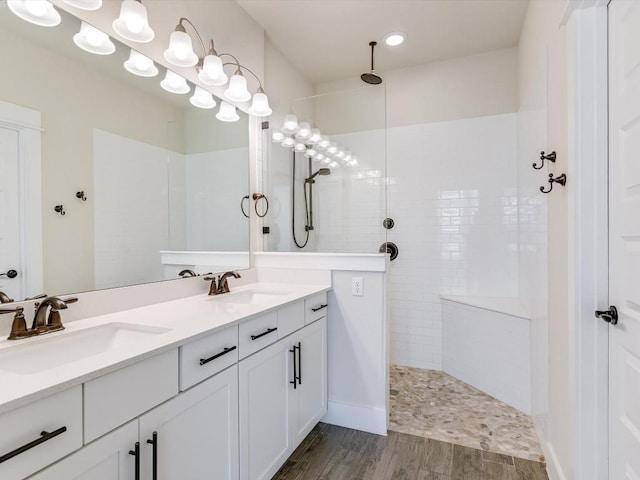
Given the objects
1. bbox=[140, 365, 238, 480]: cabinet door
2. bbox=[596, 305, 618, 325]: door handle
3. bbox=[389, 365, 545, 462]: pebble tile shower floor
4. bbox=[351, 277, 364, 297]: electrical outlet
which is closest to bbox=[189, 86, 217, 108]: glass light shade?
bbox=[351, 277, 364, 297]: electrical outlet

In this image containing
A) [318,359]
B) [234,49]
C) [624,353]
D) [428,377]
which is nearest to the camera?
[624,353]

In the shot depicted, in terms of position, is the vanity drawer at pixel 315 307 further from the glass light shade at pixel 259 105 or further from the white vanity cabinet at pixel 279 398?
the glass light shade at pixel 259 105

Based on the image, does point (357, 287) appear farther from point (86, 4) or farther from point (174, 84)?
point (86, 4)

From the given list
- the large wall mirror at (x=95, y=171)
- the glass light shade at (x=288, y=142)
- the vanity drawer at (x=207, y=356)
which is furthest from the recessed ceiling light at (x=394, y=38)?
the vanity drawer at (x=207, y=356)

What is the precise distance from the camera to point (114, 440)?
934mm

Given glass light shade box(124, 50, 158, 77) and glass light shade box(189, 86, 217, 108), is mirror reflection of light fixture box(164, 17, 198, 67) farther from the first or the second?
glass light shade box(189, 86, 217, 108)

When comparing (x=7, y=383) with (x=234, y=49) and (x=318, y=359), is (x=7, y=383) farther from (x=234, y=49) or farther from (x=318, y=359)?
(x=234, y=49)

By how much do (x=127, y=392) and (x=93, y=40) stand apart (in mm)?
1451

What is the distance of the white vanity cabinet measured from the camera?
4.88 feet

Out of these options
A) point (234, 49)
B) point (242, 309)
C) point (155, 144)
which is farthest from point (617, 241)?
point (234, 49)

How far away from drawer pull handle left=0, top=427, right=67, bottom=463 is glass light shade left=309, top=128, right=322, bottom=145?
8.14ft

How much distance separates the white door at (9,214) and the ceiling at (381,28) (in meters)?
1.86

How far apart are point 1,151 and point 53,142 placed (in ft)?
0.61

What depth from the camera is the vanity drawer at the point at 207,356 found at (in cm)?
117
